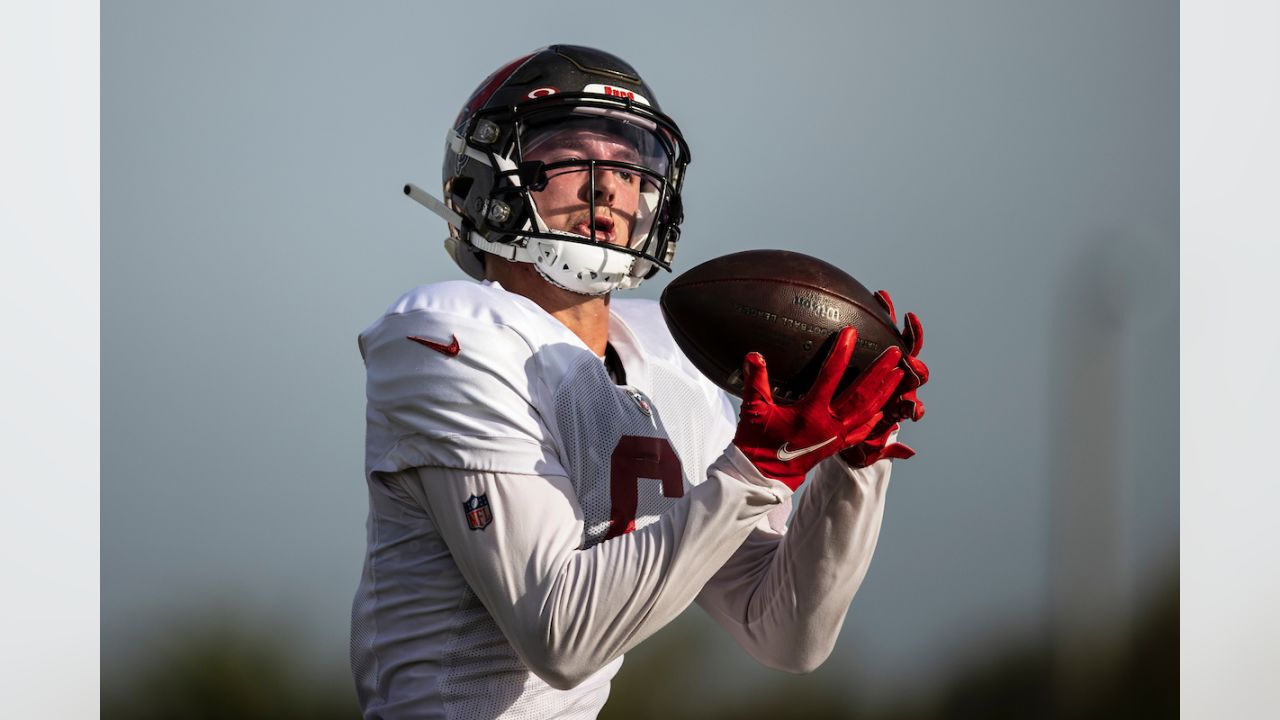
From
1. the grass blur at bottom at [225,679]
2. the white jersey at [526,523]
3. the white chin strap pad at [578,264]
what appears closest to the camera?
the white jersey at [526,523]

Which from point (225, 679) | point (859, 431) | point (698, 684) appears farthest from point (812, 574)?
point (225, 679)

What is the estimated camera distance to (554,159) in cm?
145

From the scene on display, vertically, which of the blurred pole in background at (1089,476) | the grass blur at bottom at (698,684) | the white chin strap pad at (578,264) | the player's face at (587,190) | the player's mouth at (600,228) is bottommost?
the grass blur at bottom at (698,684)

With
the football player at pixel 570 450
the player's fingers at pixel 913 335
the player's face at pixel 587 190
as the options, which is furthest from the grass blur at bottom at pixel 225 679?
the player's fingers at pixel 913 335

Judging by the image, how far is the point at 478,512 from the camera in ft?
3.59

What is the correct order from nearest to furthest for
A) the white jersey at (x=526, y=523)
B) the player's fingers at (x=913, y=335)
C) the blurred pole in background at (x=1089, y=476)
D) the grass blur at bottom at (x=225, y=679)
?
the white jersey at (x=526, y=523) → the player's fingers at (x=913, y=335) → the grass blur at bottom at (x=225, y=679) → the blurred pole in background at (x=1089, y=476)

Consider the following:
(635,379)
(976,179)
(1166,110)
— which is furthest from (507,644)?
(1166,110)

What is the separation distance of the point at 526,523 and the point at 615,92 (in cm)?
64

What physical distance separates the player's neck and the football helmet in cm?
3

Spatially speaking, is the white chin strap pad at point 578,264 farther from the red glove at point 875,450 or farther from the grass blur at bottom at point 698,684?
the grass blur at bottom at point 698,684

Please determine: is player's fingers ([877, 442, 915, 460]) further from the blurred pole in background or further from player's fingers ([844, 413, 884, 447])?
the blurred pole in background

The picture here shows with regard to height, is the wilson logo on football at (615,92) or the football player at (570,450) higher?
the wilson logo on football at (615,92)

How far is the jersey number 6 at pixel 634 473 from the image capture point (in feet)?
4.22
